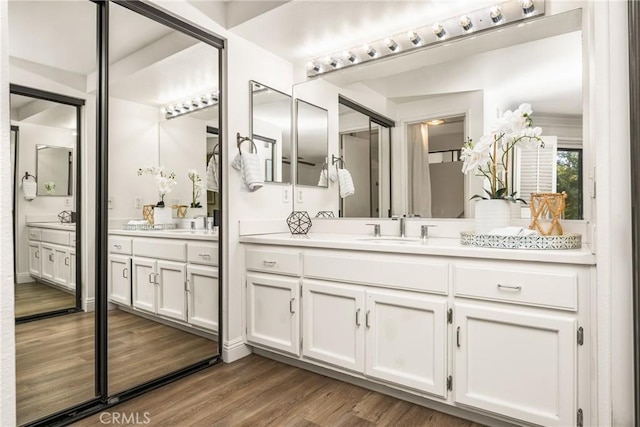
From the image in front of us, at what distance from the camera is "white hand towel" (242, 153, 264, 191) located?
2.55m

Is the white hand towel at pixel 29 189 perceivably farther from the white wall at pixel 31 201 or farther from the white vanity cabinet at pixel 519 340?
the white vanity cabinet at pixel 519 340

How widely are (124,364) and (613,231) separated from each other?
90.1 inches

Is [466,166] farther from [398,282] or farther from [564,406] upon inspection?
[564,406]

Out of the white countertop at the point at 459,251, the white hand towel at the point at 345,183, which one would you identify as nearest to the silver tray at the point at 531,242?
the white countertop at the point at 459,251

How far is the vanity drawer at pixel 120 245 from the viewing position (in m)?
2.00

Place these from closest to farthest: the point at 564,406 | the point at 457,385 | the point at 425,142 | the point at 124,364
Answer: the point at 564,406 < the point at 457,385 < the point at 124,364 < the point at 425,142

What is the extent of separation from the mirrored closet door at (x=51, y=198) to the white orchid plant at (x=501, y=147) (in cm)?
201

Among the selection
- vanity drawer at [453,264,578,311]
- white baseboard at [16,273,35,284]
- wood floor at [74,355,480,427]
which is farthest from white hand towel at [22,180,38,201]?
vanity drawer at [453,264,578,311]

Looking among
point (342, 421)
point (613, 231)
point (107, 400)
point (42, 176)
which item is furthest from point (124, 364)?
point (613, 231)

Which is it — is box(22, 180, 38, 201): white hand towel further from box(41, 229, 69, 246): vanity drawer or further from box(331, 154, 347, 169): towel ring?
box(331, 154, 347, 169): towel ring

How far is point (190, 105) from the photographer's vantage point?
2.41m

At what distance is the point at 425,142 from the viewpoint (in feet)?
8.08

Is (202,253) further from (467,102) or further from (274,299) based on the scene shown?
(467,102)

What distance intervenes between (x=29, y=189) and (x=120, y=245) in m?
0.49
